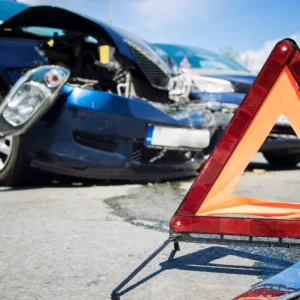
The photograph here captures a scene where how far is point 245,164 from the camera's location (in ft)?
6.83

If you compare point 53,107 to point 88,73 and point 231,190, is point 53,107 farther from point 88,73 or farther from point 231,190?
point 231,190

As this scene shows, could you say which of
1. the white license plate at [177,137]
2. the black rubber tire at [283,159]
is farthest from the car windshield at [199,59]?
the white license plate at [177,137]

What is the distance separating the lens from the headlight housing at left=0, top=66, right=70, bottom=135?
3.67 metres

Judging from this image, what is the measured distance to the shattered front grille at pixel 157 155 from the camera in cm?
433

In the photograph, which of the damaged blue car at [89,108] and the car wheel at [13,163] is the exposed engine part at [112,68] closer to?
the damaged blue car at [89,108]

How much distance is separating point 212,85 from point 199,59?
7.89ft

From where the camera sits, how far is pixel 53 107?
401cm

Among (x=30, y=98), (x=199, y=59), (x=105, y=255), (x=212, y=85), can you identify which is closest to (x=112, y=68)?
(x=30, y=98)

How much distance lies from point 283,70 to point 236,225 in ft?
1.96

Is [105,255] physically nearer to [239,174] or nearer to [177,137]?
[239,174]

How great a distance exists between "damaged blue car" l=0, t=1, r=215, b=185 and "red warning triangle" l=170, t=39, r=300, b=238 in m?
2.00

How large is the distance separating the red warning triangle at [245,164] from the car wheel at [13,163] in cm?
231

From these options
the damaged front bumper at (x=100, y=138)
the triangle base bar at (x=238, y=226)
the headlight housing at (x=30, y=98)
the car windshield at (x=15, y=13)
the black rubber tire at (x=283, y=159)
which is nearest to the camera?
the triangle base bar at (x=238, y=226)

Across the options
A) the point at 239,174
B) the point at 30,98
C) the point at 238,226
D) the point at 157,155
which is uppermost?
the point at 239,174
